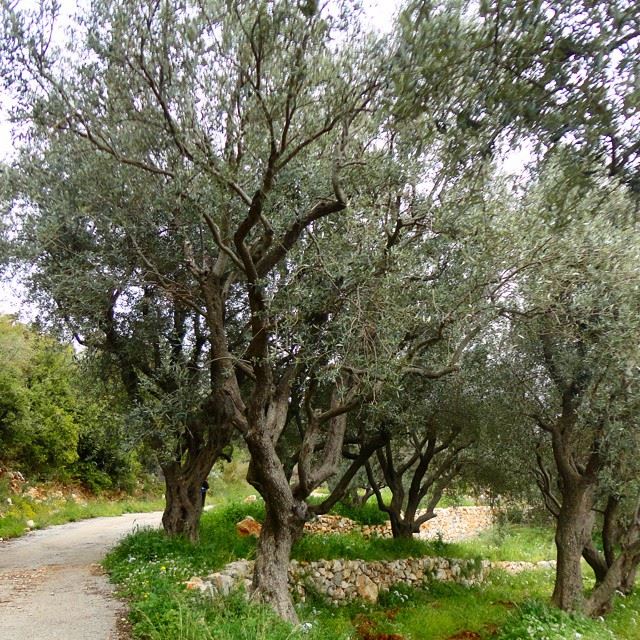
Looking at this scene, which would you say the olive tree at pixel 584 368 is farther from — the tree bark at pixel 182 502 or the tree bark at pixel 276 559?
the tree bark at pixel 182 502

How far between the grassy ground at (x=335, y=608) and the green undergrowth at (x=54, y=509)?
17.2 ft

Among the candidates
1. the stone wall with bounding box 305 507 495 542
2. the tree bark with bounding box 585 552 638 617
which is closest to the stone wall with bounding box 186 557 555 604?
the stone wall with bounding box 305 507 495 542

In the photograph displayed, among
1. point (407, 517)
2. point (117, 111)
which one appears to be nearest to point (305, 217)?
point (117, 111)

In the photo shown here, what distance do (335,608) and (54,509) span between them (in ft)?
42.4

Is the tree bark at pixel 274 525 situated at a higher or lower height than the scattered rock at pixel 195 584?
higher

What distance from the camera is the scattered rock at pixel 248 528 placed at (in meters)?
15.1

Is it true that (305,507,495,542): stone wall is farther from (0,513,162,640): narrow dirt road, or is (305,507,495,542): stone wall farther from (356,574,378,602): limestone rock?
(0,513,162,640): narrow dirt road

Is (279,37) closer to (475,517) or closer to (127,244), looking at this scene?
(127,244)

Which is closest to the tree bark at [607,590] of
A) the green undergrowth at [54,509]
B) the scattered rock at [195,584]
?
the scattered rock at [195,584]

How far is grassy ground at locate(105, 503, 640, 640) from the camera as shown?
6.76 meters

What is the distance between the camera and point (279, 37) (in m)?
6.96

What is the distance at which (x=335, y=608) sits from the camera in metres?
12.3

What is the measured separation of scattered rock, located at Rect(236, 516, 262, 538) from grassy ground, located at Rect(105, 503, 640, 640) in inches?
12.1

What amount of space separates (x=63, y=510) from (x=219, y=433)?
12233mm
